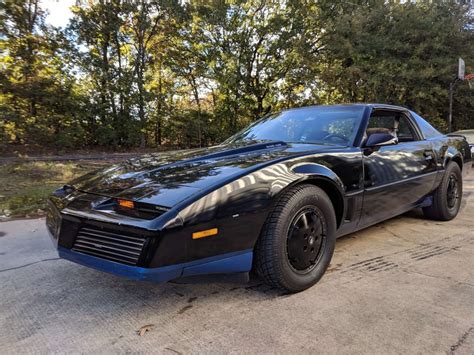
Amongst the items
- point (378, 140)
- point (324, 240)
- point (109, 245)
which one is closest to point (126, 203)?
point (109, 245)

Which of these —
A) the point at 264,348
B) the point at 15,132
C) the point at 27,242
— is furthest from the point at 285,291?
the point at 15,132

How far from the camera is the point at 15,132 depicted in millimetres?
10820

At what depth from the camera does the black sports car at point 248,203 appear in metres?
1.84

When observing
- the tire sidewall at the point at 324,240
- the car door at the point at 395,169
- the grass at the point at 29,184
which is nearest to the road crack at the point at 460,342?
the tire sidewall at the point at 324,240

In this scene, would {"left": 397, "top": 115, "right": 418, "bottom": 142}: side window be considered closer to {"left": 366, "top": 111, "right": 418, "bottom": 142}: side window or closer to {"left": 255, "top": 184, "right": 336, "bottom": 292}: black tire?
{"left": 366, "top": 111, "right": 418, "bottom": 142}: side window

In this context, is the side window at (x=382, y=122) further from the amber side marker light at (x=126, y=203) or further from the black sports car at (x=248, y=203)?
the amber side marker light at (x=126, y=203)

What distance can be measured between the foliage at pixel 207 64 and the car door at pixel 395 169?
10664mm

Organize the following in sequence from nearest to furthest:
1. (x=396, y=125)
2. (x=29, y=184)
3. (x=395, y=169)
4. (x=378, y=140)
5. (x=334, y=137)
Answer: (x=378, y=140) < (x=334, y=137) < (x=395, y=169) < (x=396, y=125) < (x=29, y=184)

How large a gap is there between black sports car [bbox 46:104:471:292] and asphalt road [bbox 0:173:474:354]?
0.25 m

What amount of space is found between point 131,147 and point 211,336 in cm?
1308

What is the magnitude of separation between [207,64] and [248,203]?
1408 centimetres

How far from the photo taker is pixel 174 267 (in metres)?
1.82

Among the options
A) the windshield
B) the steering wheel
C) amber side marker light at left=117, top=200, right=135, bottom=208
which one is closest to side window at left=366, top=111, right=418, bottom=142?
the windshield

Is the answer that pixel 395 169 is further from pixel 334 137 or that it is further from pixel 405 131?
pixel 405 131
